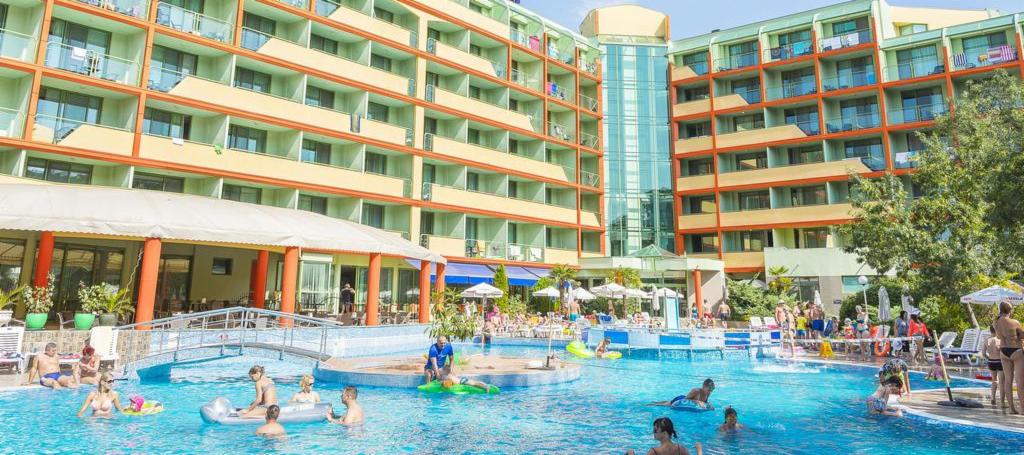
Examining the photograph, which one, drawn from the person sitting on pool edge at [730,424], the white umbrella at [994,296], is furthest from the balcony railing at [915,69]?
the person sitting on pool edge at [730,424]

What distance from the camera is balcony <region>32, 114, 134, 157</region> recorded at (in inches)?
882

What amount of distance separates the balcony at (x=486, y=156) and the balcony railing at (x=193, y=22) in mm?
11695

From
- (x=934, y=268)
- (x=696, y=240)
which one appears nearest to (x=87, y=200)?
(x=934, y=268)

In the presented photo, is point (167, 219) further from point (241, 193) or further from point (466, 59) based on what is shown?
point (466, 59)

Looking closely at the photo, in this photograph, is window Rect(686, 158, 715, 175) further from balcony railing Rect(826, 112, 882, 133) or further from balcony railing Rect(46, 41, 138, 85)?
balcony railing Rect(46, 41, 138, 85)

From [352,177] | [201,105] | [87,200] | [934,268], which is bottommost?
[934,268]

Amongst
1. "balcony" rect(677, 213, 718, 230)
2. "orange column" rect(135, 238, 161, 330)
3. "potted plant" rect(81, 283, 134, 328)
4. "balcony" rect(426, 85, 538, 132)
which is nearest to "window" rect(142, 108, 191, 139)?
"orange column" rect(135, 238, 161, 330)

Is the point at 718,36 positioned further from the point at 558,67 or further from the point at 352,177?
the point at 352,177

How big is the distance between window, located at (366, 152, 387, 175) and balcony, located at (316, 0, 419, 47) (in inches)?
266

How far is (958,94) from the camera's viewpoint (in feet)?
123

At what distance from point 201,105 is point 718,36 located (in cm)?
3674

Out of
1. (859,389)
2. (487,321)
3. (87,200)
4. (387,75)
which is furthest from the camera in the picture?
(387,75)

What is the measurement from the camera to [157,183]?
25859mm

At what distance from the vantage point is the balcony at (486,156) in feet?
113
